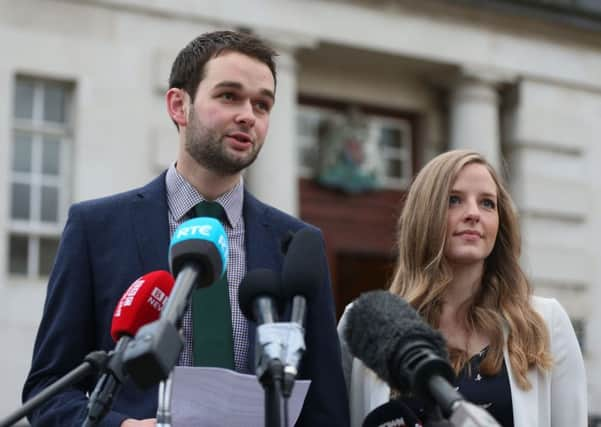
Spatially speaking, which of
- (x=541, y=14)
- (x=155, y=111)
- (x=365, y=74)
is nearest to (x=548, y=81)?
(x=541, y=14)

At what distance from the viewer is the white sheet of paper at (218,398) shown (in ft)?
11.5

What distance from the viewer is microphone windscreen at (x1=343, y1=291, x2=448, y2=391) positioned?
311cm

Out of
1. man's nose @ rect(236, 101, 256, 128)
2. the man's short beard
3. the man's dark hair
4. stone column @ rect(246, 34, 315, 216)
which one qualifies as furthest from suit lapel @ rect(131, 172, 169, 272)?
stone column @ rect(246, 34, 315, 216)

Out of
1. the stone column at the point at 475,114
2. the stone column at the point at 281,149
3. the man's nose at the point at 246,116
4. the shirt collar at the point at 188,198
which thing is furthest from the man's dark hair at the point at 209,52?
the stone column at the point at 475,114

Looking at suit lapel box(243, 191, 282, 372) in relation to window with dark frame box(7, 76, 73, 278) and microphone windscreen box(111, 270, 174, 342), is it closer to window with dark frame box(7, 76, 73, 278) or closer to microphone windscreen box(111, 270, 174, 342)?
microphone windscreen box(111, 270, 174, 342)

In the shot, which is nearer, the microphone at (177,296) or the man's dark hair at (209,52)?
the microphone at (177,296)

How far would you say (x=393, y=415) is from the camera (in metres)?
3.61

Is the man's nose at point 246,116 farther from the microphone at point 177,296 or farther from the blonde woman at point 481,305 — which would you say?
the blonde woman at point 481,305

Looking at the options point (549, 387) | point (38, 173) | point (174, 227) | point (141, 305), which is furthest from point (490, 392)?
point (38, 173)

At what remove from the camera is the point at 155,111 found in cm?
1470

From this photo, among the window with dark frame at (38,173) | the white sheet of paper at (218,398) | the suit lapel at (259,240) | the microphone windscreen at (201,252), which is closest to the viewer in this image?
the microphone windscreen at (201,252)

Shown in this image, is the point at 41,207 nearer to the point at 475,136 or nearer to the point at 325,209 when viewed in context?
the point at 325,209

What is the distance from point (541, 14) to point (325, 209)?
14.7ft

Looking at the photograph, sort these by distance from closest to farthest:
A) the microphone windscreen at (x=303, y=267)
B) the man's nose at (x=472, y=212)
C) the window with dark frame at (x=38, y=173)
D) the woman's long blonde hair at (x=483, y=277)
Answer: the microphone windscreen at (x=303, y=267), the woman's long blonde hair at (x=483, y=277), the man's nose at (x=472, y=212), the window with dark frame at (x=38, y=173)
